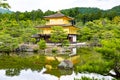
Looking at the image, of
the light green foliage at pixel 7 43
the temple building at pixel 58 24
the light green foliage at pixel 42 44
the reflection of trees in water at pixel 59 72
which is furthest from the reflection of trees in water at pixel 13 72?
the temple building at pixel 58 24

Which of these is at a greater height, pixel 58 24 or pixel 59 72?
pixel 58 24

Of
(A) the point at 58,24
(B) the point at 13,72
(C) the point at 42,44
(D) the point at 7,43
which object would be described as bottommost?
(C) the point at 42,44

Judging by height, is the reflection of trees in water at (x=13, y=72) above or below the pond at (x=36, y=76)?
below

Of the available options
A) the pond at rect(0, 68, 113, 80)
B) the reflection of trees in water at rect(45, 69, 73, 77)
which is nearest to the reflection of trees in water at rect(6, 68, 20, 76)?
the pond at rect(0, 68, 113, 80)

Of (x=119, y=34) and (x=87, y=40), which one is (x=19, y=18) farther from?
(x=119, y=34)

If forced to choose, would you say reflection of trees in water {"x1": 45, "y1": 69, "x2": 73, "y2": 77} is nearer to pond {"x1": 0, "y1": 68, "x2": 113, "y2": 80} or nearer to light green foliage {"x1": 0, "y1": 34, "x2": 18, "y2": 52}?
pond {"x1": 0, "y1": 68, "x2": 113, "y2": 80}

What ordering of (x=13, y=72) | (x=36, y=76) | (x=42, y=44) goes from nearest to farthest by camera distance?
(x=36, y=76) → (x=13, y=72) → (x=42, y=44)

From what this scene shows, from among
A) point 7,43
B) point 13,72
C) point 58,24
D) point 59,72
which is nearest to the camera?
point 59,72

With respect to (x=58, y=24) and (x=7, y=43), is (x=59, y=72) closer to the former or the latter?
(x=7, y=43)

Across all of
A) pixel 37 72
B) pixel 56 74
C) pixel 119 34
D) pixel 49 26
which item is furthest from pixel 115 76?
pixel 49 26

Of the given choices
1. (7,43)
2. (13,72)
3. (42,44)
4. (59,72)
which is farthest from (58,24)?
(59,72)

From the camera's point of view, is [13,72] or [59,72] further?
[13,72]

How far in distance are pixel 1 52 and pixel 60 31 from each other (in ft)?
23.2

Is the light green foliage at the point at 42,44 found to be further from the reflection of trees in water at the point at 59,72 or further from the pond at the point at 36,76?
the pond at the point at 36,76
